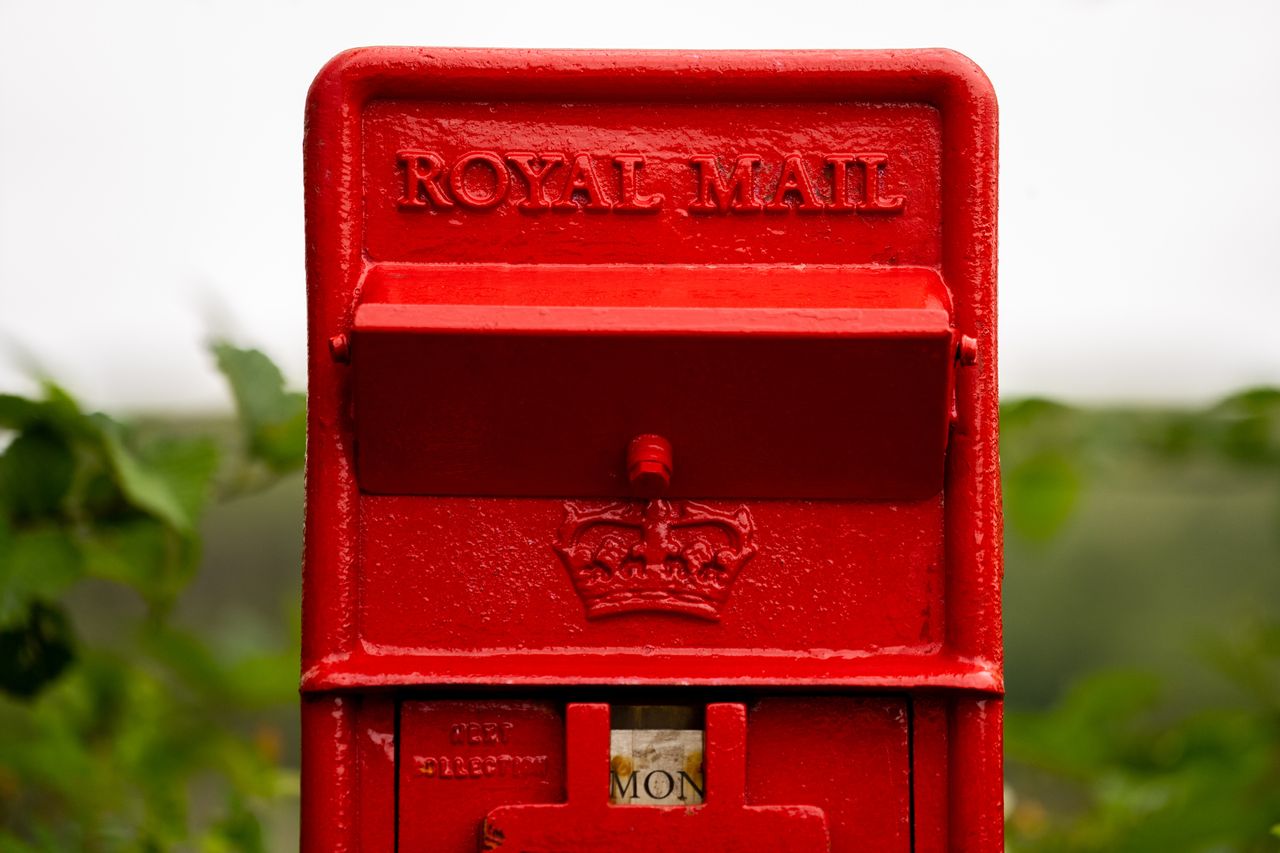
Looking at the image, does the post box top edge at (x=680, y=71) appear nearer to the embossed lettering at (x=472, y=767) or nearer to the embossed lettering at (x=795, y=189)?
the embossed lettering at (x=795, y=189)

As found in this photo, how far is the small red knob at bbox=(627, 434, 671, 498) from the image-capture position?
138 centimetres

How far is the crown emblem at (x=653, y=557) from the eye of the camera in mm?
1454

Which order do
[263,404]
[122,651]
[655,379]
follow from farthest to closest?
[122,651] → [263,404] → [655,379]

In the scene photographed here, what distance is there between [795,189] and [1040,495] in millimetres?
1200

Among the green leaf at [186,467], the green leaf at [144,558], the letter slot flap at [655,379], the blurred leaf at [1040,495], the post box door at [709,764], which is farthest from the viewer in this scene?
the blurred leaf at [1040,495]

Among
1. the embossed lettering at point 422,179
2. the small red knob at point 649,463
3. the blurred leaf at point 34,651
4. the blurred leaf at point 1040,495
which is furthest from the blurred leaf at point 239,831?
the blurred leaf at point 1040,495

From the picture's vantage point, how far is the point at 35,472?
1826 millimetres

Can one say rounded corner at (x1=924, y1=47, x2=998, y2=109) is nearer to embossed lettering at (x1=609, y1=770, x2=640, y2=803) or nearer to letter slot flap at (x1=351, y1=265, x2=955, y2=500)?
letter slot flap at (x1=351, y1=265, x2=955, y2=500)

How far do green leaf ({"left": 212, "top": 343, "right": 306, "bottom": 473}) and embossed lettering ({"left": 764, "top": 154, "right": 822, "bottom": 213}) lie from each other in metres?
0.97

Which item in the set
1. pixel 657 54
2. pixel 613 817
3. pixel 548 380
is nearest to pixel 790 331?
pixel 548 380

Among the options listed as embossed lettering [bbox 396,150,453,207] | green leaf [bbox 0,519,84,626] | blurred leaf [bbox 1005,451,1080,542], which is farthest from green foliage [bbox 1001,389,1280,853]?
green leaf [bbox 0,519,84,626]

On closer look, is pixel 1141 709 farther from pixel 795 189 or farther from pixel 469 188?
pixel 469 188

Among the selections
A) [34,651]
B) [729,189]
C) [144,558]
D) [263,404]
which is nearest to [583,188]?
[729,189]

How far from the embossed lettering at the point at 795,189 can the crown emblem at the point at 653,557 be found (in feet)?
1.29
